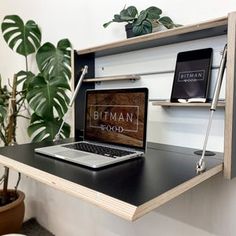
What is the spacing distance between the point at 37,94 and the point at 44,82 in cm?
11

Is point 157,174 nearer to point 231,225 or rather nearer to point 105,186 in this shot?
point 105,186

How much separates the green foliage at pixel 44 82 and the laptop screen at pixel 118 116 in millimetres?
321

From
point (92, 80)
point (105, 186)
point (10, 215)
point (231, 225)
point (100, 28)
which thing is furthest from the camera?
point (10, 215)

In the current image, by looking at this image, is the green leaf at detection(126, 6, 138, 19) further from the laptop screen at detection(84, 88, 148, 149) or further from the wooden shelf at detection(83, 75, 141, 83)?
the laptop screen at detection(84, 88, 148, 149)

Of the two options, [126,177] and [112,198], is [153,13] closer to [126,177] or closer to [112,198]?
[126,177]

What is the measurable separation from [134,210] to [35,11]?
195cm

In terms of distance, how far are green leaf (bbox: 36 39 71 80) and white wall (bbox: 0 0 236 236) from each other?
8 centimetres

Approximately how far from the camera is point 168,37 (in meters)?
1.10

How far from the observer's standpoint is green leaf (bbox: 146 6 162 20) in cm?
119

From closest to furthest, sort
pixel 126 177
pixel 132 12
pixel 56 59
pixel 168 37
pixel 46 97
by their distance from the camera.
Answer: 1. pixel 126 177
2. pixel 168 37
3. pixel 132 12
4. pixel 46 97
5. pixel 56 59

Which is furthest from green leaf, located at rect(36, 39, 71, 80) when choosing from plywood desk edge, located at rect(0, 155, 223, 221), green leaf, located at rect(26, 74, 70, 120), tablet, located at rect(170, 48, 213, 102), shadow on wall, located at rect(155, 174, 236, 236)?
shadow on wall, located at rect(155, 174, 236, 236)

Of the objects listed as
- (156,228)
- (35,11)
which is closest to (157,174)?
(156,228)

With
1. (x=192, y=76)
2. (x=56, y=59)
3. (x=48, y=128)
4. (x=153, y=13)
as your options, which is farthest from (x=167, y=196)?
(x=56, y=59)

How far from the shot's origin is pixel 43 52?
1.72m
